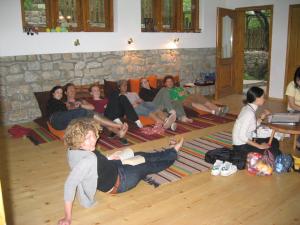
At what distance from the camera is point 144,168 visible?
288 centimetres

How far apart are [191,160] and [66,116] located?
1767 mm

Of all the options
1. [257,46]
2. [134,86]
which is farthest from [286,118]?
[257,46]

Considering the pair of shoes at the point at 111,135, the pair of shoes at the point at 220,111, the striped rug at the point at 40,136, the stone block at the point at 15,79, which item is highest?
the stone block at the point at 15,79

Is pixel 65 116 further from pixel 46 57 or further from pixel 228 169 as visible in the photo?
pixel 228 169

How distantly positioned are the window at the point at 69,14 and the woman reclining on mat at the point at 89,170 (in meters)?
3.59

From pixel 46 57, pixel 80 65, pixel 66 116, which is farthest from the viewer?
pixel 80 65

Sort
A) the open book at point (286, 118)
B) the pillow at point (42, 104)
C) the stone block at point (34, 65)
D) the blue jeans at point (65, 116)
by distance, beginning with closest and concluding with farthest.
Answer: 1. the open book at point (286, 118)
2. the blue jeans at point (65, 116)
3. the pillow at point (42, 104)
4. the stone block at point (34, 65)

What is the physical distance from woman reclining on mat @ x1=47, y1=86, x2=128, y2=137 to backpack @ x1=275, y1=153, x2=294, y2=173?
1.96m

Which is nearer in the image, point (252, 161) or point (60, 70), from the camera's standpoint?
point (252, 161)

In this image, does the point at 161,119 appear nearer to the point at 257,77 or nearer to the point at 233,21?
the point at 233,21

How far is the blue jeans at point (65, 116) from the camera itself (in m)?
4.14

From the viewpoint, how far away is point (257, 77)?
11.1m

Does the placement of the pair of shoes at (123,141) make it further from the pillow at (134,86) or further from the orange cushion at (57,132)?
→ the pillow at (134,86)

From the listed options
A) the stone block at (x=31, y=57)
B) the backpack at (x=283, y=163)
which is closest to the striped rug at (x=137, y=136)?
the backpack at (x=283, y=163)
